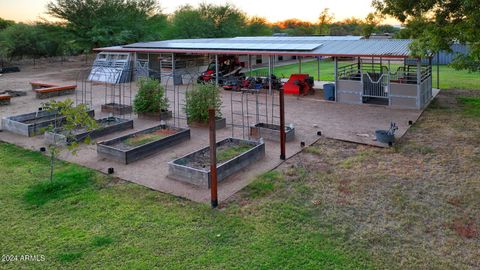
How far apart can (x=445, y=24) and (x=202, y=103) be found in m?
7.06

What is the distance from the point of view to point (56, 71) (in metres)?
32.8

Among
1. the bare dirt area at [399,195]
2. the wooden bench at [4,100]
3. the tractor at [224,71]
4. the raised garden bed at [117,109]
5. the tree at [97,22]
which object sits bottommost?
the bare dirt area at [399,195]

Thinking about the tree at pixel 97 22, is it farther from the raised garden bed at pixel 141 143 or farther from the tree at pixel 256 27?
the raised garden bed at pixel 141 143

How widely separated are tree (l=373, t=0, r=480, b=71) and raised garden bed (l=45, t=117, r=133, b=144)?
8.48 metres

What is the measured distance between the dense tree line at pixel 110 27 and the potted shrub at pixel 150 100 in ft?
37.2

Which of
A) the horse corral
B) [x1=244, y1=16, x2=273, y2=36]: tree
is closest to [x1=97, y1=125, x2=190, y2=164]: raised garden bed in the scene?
the horse corral

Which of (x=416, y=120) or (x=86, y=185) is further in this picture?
(x=416, y=120)

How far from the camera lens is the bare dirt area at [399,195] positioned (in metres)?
5.72

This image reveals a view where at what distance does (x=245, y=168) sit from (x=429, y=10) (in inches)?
292

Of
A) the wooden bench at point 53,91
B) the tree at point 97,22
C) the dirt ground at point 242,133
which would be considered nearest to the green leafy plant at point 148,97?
the dirt ground at point 242,133

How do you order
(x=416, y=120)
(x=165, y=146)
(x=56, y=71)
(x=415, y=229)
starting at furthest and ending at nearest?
(x=56, y=71) < (x=416, y=120) < (x=165, y=146) < (x=415, y=229)

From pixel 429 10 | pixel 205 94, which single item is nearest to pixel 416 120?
pixel 429 10

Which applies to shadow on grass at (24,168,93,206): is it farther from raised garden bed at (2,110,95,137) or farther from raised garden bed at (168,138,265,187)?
raised garden bed at (2,110,95,137)

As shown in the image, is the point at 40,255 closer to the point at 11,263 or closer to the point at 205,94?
the point at 11,263
